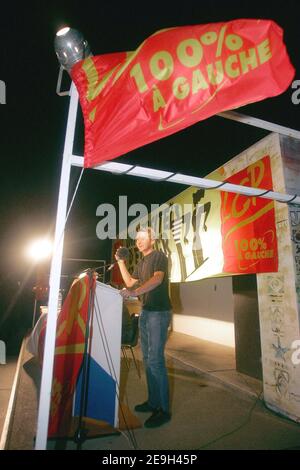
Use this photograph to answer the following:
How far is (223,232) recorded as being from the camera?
4.66 meters

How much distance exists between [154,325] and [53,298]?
1.61 m

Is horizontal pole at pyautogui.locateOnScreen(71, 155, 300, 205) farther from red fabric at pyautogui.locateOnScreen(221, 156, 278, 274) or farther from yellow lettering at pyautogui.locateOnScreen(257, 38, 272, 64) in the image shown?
yellow lettering at pyautogui.locateOnScreen(257, 38, 272, 64)

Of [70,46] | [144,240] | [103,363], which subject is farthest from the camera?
[144,240]

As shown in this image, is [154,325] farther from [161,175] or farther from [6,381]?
[6,381]

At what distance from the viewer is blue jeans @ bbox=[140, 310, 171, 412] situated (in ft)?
10.3

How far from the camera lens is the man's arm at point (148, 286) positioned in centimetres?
324

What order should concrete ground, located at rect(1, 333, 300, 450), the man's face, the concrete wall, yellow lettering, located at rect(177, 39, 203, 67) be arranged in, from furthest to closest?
the concrete wall < the man's face < concrete ground, located at rect(1, 333, 300, 450) < yellow lettering, located at rect(177, 39, 203, 67)

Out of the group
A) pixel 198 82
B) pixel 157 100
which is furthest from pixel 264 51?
pixel 157 100

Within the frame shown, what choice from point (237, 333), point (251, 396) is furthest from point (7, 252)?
point (251, 396)

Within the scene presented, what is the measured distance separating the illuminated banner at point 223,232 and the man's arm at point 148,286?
1.47 metres

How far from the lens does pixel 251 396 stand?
395 centimetres

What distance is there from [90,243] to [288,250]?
11.5m

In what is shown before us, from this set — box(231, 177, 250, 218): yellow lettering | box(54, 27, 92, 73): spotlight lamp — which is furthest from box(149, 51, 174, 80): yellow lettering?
box(231, 177, 250, 218): yellow lettering

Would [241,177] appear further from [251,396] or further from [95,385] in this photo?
[95,385]
